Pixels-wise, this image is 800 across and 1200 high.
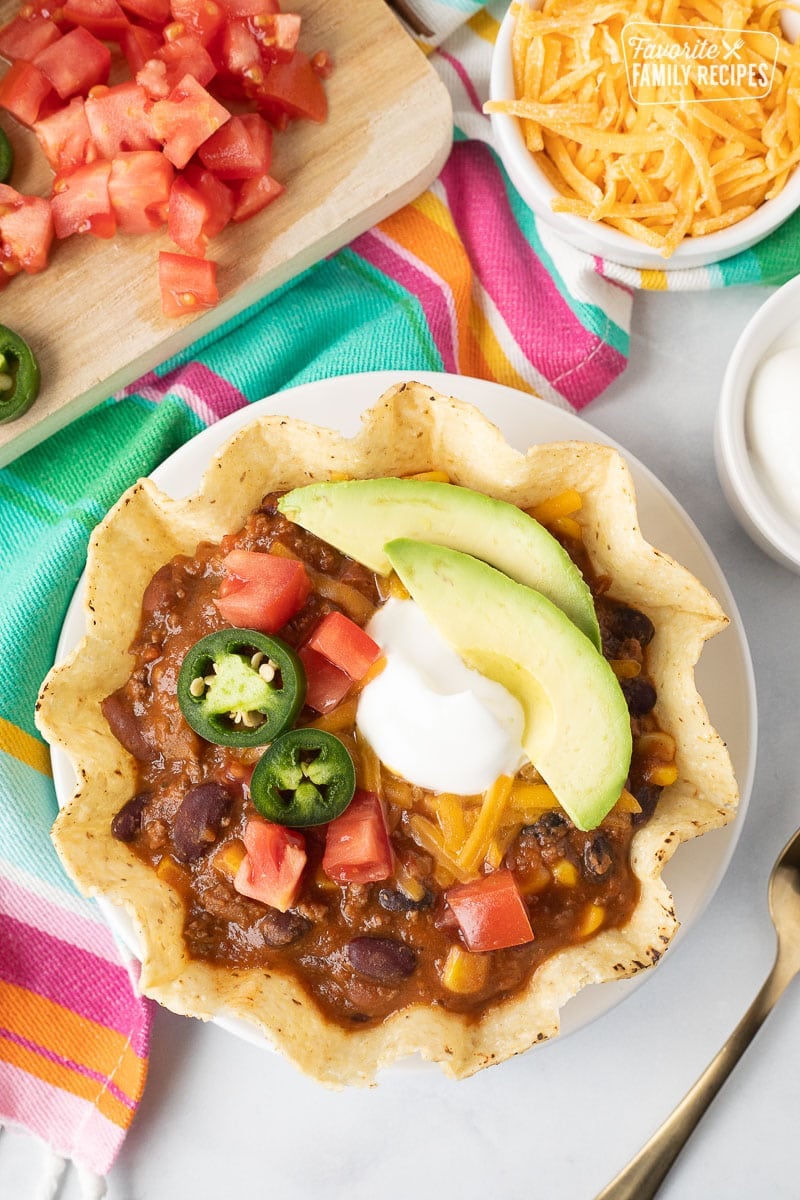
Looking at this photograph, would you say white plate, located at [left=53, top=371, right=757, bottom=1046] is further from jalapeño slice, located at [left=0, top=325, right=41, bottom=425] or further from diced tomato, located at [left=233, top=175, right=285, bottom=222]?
diced tomato, located at [left=233, top=175, right=285, bottom=222]

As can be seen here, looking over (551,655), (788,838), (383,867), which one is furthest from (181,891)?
(788,838)

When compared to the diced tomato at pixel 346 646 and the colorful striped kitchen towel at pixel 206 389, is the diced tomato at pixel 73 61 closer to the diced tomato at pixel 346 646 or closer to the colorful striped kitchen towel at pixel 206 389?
the colorful striped kitchen towel at pixel 206 389

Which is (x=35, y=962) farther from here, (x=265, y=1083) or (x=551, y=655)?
(x=551, y=655)

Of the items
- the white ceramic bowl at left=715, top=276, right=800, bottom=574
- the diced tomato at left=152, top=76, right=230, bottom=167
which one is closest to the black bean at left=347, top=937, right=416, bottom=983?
the white ceramic bowl at left=715, top=276, right=800, bottom=574

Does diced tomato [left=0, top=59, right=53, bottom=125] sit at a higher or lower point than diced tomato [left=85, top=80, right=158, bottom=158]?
higher

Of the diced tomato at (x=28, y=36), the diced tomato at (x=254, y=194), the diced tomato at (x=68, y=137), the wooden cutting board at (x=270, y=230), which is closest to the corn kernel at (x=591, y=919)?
the wooden cutting board at (x=270, y=230)

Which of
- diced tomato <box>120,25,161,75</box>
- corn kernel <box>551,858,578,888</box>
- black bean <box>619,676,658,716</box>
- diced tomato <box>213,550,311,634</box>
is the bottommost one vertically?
corn kernel <box>551,858,578,888</box>
